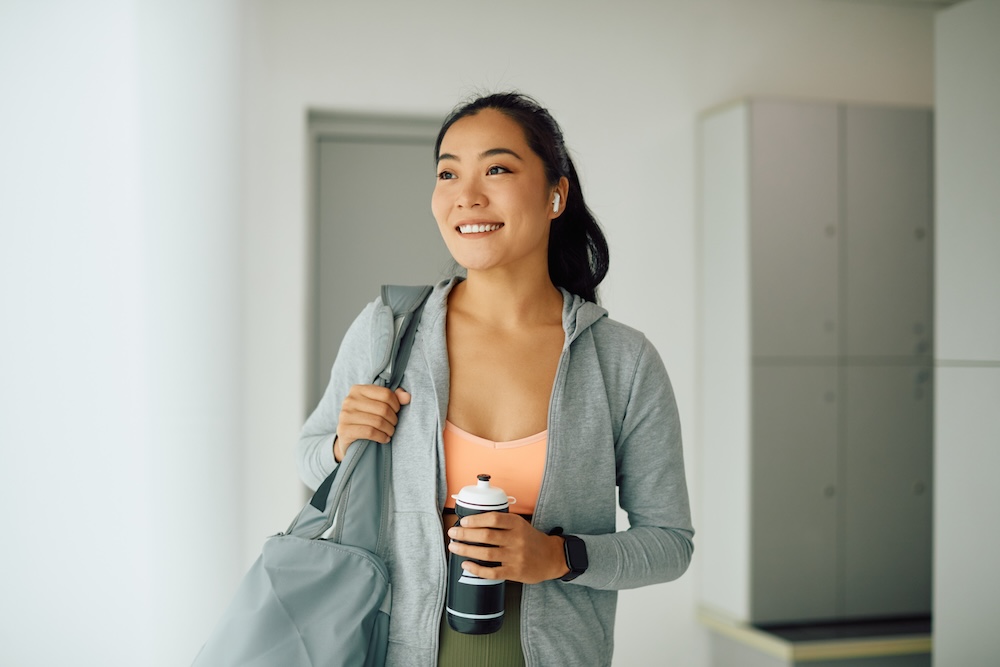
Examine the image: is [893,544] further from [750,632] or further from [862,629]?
[750,632]

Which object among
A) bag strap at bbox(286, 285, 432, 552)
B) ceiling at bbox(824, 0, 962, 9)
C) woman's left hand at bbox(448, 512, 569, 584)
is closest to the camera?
woman's left hand at bbox(448, 512, 569, 584)

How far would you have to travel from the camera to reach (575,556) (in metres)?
1.23

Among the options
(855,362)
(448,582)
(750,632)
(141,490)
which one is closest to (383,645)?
(448,582)

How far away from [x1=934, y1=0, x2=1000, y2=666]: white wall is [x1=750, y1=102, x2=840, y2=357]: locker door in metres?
0.90

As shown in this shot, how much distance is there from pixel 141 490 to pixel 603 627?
1851 millimetres

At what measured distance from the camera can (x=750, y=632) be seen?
11.2ft

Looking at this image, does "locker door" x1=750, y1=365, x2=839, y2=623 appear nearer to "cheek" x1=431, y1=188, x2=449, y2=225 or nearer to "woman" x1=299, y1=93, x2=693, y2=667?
"woman" x1=299, y1=93, x2=693, y2=667

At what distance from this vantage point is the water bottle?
1.16 m

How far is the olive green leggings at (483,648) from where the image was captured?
1.26 meters

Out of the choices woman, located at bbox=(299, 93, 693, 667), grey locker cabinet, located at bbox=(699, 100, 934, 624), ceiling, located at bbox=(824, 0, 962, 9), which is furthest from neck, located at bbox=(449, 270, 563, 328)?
ceiling, located at bbox=(824, 0, 962, 9)

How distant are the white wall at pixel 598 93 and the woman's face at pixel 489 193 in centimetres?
209

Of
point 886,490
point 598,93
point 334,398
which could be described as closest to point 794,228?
point 598,93

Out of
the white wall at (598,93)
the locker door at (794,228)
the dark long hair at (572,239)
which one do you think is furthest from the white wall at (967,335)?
the dark long hair at (572,239)

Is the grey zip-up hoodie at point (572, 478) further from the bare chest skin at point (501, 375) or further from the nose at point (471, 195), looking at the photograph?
the nose at point (471, 195)
